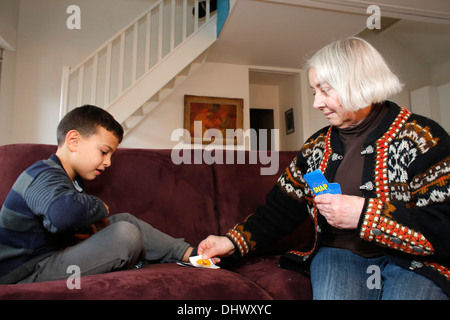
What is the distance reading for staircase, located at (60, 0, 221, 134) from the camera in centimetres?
383

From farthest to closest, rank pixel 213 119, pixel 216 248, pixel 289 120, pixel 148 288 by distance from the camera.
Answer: pixel 289 120 < pixel 213 119 < pixel 216 248 < pixel 148 288

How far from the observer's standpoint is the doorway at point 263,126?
20.6 feet

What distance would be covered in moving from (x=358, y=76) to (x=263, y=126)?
548 cm

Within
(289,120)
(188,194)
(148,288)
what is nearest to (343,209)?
(148,288)

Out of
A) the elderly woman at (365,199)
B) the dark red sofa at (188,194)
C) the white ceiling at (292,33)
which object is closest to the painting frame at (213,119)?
the white ceiling at (292,33)

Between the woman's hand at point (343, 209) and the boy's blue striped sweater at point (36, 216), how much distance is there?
73 cm

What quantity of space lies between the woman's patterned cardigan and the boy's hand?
44 mm

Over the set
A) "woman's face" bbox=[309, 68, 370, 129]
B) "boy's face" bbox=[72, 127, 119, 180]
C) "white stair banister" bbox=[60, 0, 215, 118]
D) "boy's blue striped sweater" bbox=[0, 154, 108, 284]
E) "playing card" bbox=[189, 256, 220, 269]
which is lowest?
"playing card" bbox=[189, 256, 220, 269]

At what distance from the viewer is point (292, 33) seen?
426cm

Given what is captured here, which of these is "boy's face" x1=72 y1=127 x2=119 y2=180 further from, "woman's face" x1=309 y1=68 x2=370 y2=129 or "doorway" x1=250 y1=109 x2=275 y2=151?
"doorway" x1=250 y1=109 x2=275 y2=151

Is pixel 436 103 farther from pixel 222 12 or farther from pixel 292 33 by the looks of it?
pixel 222 12

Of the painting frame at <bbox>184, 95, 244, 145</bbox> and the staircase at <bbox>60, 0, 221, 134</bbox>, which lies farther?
the painting frame at <bbox>184, 95, 244, 145</bbox>

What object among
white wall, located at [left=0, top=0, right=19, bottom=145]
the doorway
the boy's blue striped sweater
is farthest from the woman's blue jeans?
the doorway
